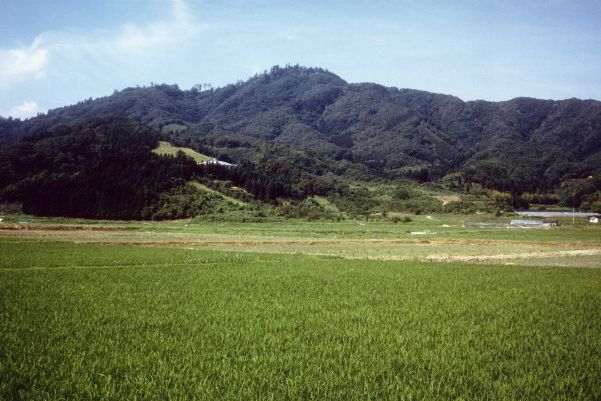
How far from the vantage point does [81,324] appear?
11789 mm

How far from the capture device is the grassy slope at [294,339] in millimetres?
7742

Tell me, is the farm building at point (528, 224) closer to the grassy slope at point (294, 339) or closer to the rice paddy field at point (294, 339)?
the rice paddy field at point (294, 339)

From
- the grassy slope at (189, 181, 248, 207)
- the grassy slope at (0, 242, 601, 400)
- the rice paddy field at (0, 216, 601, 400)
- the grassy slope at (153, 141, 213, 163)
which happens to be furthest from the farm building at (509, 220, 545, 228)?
the grassy slope at (153, 141, 213, 163)

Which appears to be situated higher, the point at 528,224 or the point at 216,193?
the point at 216,193

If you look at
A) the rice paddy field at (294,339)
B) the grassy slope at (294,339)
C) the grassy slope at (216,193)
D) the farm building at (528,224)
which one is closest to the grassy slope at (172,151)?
the grassy slope at (216,193)

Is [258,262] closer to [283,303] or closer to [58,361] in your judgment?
[283,303]

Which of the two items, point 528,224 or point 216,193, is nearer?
point 528,224

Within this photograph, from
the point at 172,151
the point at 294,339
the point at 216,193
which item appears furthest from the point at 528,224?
the point at 172,151

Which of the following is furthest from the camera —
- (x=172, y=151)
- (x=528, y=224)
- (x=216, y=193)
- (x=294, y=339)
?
(x=172, y=151)

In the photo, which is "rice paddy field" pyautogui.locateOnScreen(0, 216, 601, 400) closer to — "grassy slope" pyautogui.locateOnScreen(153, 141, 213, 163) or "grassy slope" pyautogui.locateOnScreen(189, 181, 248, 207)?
"grassy slope" pyautogui.locateOnScreen(189, 181, 248, 207)

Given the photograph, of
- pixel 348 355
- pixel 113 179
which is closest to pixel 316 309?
pixel 348 355

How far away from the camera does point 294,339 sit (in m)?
10.8

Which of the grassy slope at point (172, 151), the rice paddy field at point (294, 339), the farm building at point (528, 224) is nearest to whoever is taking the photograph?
the rice paddy field at point (294, 339)

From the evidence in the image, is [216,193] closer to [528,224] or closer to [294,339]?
[528,224]
